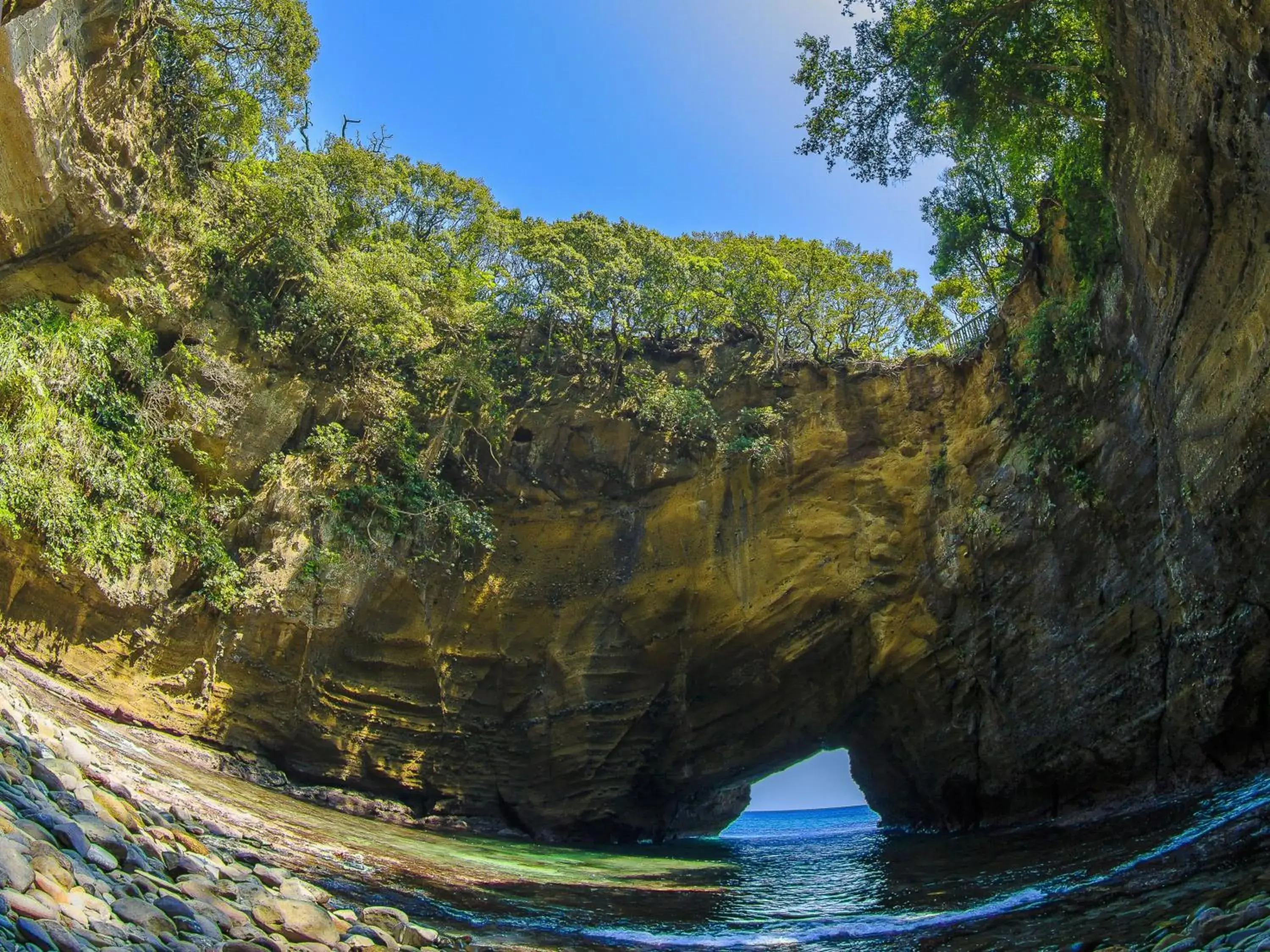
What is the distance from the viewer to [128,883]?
477 cm

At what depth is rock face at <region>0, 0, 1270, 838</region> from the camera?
945cm

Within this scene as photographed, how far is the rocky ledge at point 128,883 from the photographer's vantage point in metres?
3.94

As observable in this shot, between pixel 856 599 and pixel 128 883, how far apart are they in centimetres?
1504

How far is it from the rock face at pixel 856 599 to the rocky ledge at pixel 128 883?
7.04 m

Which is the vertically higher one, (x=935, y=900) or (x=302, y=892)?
(x=302, y=892)

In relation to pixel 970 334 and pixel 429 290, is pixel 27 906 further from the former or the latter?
pixel 970 334

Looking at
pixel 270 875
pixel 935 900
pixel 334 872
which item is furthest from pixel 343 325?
pixel 935 900

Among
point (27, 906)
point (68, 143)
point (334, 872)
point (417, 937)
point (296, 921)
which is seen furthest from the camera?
point (68, 143)

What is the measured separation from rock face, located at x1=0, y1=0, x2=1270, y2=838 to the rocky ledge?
7043mm

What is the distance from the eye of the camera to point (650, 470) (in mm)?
19062

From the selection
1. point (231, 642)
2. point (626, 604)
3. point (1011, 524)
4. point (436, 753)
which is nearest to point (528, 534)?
A: point (626, 604)

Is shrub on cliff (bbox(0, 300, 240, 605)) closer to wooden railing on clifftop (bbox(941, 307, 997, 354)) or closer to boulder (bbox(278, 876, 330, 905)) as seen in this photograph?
boulder (bbox(278, 876, 330, 905))

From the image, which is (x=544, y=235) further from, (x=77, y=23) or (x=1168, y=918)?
(x=1168, y=918)

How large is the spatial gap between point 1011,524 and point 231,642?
14.7 m
